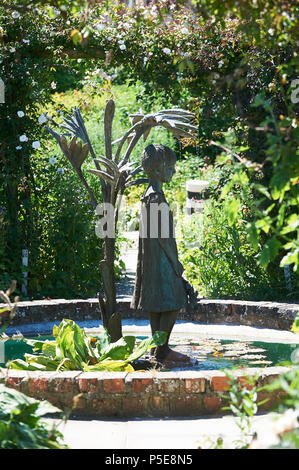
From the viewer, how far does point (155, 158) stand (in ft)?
17.9

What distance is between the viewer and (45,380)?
188 inches

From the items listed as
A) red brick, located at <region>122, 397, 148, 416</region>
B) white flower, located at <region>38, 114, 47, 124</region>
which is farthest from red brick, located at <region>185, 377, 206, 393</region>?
white flower, located at <region>38, 114, 47, 124</region>

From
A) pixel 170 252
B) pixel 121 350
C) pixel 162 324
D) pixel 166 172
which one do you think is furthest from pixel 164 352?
pixel 166 172

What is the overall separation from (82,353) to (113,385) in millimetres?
662

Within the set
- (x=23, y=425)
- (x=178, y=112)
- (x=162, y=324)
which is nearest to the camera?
(x=23, y=425)

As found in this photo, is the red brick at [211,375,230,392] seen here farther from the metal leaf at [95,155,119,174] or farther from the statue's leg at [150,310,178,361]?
the metal leaf at [95,155,119,174]

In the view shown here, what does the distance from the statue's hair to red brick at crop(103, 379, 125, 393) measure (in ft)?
5.21

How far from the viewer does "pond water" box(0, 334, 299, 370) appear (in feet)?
19.0

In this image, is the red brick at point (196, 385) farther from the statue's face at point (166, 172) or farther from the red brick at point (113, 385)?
the statue's face at point (166, 172)

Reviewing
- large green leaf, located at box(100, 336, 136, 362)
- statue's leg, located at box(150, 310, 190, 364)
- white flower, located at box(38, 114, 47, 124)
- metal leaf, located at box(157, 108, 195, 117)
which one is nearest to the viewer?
large green leaf, located at box(100, 336, 136, 362)

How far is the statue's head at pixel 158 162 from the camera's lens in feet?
17.9

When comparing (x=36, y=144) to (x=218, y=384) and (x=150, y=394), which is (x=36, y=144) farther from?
(x=218, y=384)

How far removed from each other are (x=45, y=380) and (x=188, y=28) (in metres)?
A: 5.42
